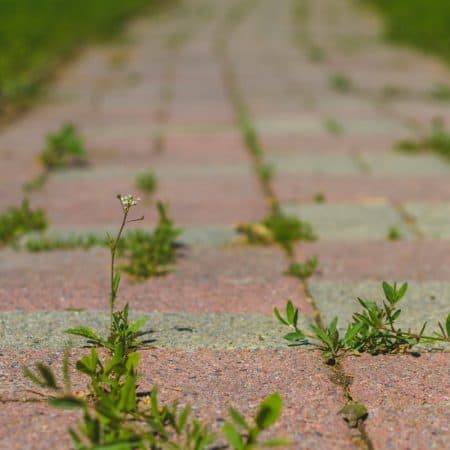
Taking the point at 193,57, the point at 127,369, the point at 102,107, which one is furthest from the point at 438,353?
the point at 193,57

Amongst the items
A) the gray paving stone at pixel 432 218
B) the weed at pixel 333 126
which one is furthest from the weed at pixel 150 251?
the weed at pixel 333 126

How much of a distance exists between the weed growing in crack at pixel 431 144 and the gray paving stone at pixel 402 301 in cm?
291

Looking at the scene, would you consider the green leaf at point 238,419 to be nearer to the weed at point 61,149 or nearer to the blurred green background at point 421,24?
the weed at point 61,149

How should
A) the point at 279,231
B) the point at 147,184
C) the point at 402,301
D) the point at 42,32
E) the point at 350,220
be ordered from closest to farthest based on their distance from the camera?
the point at 402,301
the point at 279,231
the point at 350,220
the point at 147,184
the point at 42,32

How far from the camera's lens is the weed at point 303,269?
3457mm

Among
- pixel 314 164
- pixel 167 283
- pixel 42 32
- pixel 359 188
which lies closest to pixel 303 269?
pixel 167 283

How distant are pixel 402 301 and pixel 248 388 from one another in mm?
972

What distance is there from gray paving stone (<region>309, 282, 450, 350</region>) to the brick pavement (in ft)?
0.04

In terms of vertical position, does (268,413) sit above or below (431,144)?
below

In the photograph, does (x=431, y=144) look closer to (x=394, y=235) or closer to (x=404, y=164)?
(x=404, y=164)

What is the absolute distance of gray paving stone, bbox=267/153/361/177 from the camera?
5602 millimetres

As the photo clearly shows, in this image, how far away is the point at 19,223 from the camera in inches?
165

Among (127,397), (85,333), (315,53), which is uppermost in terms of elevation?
(315,53)

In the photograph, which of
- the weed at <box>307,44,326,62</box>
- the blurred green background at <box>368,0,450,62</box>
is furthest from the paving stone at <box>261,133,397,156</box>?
the weed at <box>307,44,326,62</box>
